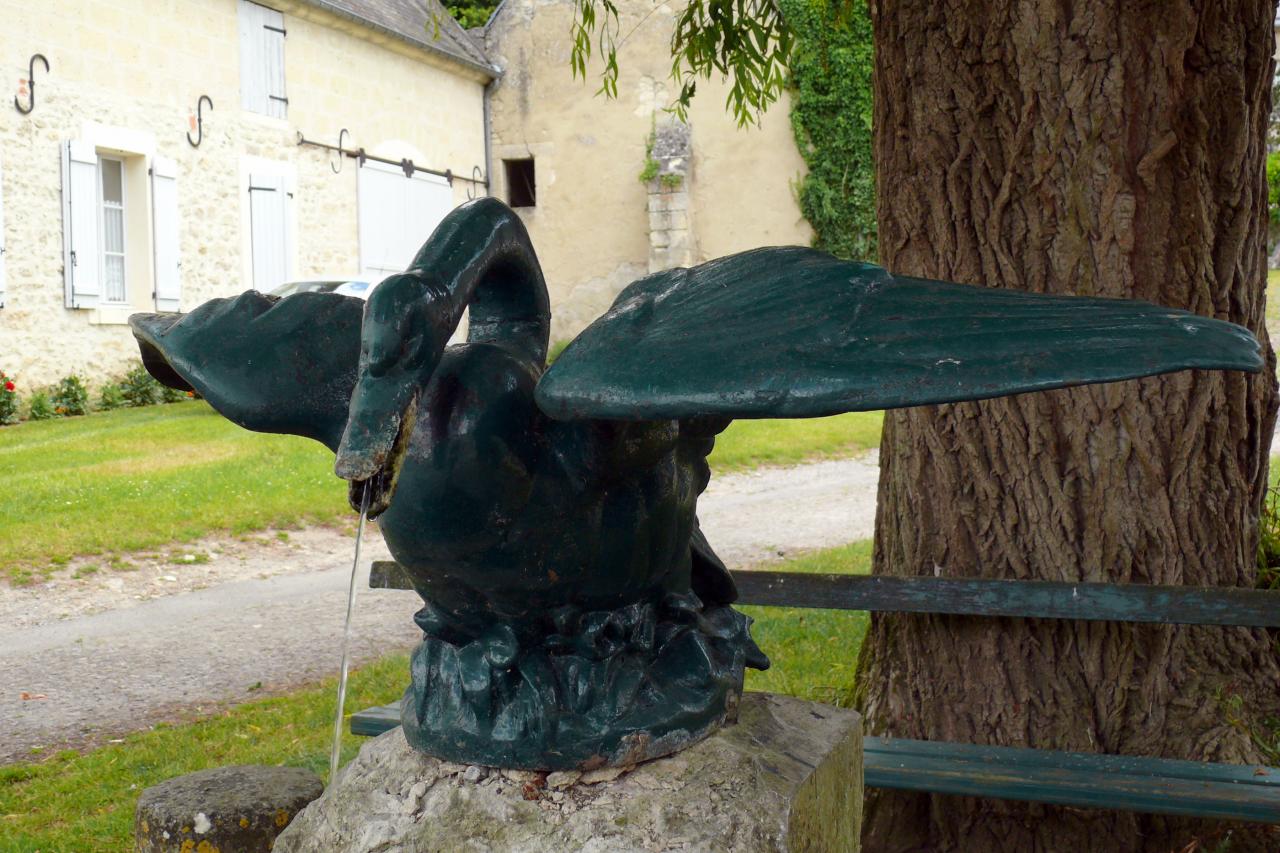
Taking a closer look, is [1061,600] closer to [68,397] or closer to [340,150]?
[68,397]

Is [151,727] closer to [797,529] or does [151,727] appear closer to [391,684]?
[391,684]

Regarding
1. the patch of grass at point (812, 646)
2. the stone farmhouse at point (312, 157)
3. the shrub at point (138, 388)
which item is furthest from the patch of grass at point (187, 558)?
the shrub at point (138, 388)

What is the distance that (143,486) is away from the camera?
9156 mm


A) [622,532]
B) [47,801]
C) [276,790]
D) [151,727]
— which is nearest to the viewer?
[622,532]

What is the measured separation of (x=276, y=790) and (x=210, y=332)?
1755mm

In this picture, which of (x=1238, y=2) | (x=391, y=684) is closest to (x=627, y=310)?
(x=1238, y=2)

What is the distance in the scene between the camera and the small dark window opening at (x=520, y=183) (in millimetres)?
20062

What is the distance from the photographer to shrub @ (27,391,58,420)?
41.2 ft

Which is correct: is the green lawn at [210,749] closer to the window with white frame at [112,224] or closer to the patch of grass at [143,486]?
the patch of grass at [143,486]

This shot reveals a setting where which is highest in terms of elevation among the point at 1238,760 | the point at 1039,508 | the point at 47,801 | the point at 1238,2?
the point at 1238,2

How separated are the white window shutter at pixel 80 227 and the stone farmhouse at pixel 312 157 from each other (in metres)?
0.02

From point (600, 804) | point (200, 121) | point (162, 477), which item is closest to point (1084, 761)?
point (600, 804)

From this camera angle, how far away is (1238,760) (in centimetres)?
351

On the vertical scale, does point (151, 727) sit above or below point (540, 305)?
below
